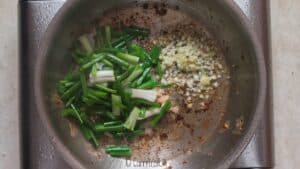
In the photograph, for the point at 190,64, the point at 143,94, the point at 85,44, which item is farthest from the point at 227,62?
the point at 85,44

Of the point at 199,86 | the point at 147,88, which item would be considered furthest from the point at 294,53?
the point at 147,88

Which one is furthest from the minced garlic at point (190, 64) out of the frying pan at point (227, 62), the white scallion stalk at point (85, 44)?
the white scallion stalk at point (85, 44)

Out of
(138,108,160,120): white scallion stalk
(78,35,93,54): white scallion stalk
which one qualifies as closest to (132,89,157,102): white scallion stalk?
(138,108,160,120): white scallion stalk

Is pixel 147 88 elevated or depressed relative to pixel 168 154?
elevated

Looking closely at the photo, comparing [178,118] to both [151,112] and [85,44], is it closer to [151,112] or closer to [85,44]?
[151,112]

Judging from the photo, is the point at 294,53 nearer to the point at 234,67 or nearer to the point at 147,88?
the point at 234,67

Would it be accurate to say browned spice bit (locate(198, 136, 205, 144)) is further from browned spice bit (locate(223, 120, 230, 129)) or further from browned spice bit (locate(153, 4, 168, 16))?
browned spice bit (locate(153, 4, 168, 16))
